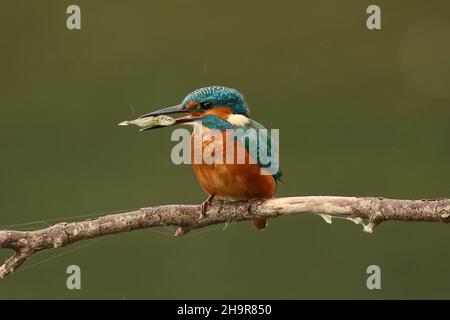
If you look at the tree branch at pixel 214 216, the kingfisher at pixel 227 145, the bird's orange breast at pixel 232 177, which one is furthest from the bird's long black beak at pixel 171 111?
the tree branch at pixel 214 216

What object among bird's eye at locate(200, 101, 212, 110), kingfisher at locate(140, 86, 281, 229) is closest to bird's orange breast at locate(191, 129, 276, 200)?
kingfisher at locate(140, 86, 281, 229)

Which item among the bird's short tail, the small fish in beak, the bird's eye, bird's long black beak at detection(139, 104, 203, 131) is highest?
the bird's eye

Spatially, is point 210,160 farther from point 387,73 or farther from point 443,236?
point 387,73

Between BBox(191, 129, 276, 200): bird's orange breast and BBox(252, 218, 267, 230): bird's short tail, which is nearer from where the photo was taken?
BBox(191, 129, 276, 200): bird's orange breast

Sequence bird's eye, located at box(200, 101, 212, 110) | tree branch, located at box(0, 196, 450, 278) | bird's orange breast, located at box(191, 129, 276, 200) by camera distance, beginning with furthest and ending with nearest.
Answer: bird's eye, located at box(200, 101, 212, 110), bird's orange breast, located at box(191, 129, 276, 200), tree branch, located at box(0, 196, 450, 278)

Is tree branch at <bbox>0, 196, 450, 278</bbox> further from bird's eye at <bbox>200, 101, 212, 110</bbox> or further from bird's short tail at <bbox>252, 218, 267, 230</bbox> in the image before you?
bird's eye at <bbox>200, 101, 212, 110</bbox>

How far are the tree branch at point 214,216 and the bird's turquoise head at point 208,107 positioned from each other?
1.06ft

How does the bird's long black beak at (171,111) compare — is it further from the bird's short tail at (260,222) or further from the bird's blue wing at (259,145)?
the bird's short tail at (260,222)

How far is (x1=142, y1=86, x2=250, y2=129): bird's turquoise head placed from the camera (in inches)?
128

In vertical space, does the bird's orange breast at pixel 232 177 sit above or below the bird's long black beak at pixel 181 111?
below

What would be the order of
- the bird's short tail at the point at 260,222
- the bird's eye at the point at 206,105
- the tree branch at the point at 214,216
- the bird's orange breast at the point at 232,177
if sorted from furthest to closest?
the bird's short tail at the point at 260,222 → the bird's eye at the point at 206,105 → the bird's orange breast at the point at 232,177 → the tree branch at the point at 214,216

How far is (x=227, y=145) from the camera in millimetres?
3195

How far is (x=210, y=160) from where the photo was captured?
10.5 feet

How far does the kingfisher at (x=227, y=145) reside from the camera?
3.16 meters
